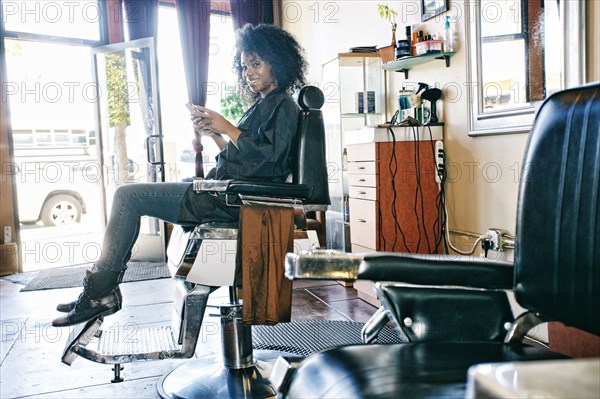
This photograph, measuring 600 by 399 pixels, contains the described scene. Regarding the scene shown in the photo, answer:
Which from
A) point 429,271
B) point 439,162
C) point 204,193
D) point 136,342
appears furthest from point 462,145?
point 429,271

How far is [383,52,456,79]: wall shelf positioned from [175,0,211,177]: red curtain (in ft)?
8.60

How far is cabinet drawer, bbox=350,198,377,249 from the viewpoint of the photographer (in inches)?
135

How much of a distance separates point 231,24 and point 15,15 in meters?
2.24

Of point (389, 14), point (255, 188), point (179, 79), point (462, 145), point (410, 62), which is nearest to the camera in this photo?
point (255, 188)

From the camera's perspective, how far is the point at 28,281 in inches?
178

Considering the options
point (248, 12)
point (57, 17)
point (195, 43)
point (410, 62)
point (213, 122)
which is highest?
point (248, 12)

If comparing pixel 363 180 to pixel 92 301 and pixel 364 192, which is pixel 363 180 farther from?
pixel 92 301

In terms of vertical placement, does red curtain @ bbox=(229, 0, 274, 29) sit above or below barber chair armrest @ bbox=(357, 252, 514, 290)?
above

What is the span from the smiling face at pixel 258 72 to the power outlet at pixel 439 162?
4.81ft

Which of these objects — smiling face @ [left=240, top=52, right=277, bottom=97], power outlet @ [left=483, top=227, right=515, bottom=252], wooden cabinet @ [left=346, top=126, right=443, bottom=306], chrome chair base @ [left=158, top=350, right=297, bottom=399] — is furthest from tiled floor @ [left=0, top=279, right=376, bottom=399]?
smiling face @ [left=240, top=52, right=277, bottom=97]

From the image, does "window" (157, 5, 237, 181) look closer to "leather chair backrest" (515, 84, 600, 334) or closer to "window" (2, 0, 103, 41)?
"window" (2, 0, 103, 41)

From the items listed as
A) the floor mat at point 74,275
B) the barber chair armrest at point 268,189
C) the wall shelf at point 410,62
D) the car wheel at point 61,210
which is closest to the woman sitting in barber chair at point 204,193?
the barber chair armrest at point 268,189

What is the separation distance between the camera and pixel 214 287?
2055 millimetres

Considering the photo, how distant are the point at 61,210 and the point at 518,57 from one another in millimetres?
6583
